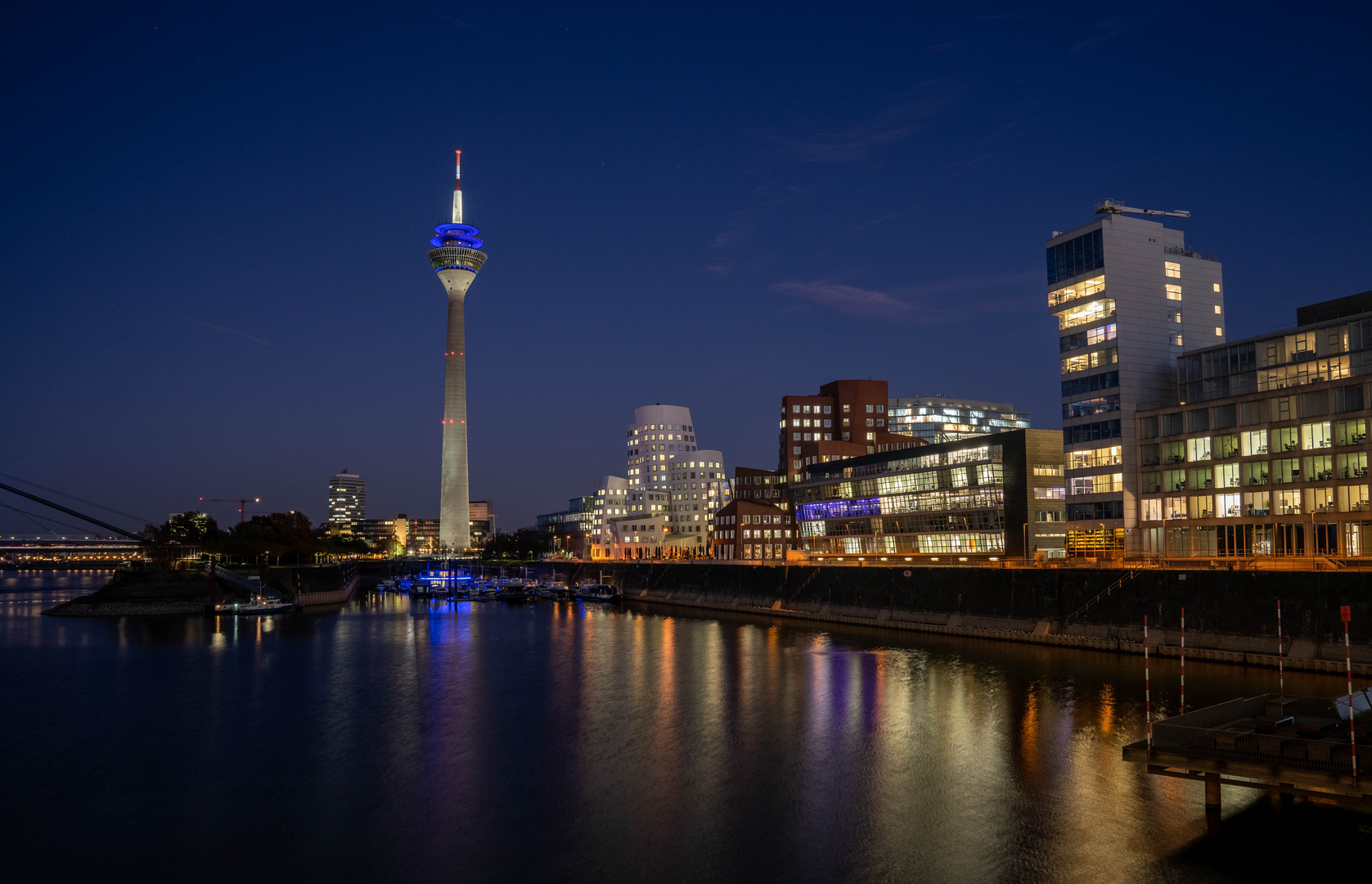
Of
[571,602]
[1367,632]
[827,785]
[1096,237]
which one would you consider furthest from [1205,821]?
[571,602]

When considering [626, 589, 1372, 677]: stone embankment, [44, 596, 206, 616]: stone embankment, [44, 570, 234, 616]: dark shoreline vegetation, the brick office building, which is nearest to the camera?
[626, 589, 1372, 677]: stone embankment

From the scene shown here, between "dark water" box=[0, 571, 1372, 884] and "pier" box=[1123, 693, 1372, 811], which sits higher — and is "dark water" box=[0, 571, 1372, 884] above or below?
below

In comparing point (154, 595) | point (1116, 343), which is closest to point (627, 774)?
point (1116, 343)

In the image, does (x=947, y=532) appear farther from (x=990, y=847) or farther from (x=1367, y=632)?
(x=990, y=847)

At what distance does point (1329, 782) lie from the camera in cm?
2112

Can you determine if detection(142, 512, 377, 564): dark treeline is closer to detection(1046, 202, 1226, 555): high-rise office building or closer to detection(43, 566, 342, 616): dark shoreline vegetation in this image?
detection(43, 566, 342, 616): dark shoreline vegetation

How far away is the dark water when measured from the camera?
25094 mm

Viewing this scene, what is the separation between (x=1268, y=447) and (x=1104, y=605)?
2352 centimetres

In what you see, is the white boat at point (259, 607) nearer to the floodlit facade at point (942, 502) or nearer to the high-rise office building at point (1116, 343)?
the floodlit facade at point (942, 502)

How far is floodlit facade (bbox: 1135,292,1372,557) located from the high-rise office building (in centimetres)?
214

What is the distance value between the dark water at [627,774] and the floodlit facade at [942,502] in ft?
136

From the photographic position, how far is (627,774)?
34594 millimetres

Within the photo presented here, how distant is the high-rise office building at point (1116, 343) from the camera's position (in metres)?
85.2

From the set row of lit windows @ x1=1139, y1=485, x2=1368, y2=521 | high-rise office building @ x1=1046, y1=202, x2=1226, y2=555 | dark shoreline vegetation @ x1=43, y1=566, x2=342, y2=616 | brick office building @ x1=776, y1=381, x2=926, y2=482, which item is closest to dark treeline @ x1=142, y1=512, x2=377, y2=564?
dark shoreline vegetation @ x1=43, y1=566, x2=342, y2=616
